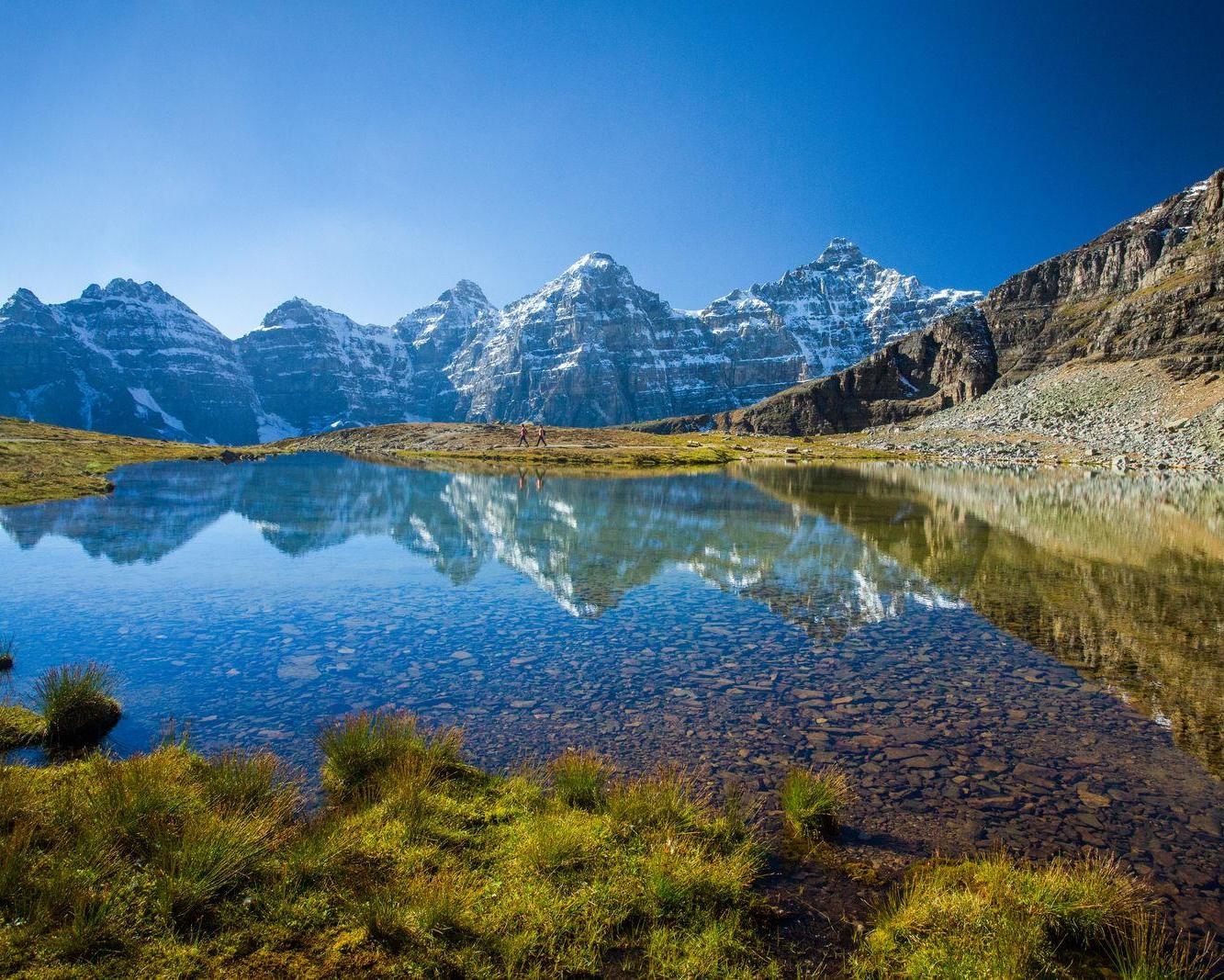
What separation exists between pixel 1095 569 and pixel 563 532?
22.6 meters

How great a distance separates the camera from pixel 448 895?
6.03 metres

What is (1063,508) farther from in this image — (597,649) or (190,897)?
(190,897)

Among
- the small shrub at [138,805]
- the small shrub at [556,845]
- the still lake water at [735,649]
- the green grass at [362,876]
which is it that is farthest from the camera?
the still lake water at [735,649]

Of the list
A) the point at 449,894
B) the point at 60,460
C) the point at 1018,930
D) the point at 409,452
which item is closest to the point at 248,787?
the point at 449,894

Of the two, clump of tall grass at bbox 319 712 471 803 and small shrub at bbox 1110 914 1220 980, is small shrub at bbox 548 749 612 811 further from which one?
small shrub at bbox 1110 914 1220 980

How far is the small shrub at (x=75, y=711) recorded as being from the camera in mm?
10031

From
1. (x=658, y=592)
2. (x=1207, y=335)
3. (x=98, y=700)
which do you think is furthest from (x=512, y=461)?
(x=1207, y=335)

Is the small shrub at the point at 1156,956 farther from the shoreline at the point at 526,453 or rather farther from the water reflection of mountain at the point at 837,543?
the shoreline at the point at 526,453

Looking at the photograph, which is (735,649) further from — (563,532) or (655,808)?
(563,532)

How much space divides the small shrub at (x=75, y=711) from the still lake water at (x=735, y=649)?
0.40 m

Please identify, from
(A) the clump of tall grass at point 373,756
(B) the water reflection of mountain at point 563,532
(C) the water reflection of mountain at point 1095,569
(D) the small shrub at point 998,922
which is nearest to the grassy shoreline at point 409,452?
(B) the water reflection of mountain at point 563,532

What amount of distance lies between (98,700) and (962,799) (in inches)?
548

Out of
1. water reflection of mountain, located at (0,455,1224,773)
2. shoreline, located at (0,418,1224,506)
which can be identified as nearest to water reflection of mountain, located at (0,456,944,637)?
water reflection of mountain, located at (0,455,1224,773)

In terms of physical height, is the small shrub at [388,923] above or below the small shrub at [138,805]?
below
